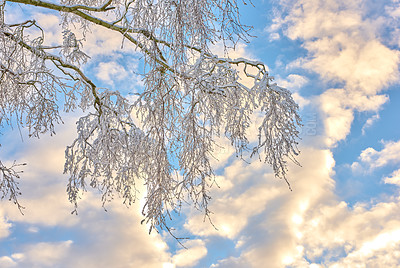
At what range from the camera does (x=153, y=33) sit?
272 cm

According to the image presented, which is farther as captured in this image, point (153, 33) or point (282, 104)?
point (282, 104)

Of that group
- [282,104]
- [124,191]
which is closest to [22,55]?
[124,191]

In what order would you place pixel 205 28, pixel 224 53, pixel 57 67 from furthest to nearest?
pixel 57 67 → pixel 224 53 → pixel 205 28

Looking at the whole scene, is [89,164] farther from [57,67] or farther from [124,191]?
[57,67]

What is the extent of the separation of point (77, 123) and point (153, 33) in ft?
7.62

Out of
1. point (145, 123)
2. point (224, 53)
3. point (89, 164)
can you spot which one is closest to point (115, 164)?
point (89, 164)

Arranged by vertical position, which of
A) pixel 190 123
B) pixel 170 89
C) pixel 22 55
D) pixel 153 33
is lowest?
pixel 190 123

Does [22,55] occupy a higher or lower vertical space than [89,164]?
higher

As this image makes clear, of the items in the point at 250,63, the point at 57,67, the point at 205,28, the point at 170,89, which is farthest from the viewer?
the point at 57,67

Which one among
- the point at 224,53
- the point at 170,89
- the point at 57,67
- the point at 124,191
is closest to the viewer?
the point at 170,89

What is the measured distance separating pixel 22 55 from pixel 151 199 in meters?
2.75

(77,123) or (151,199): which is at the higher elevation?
(77,123)

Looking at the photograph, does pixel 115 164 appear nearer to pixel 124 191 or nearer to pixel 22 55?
pixel 124 191

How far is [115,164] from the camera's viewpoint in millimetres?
4375
